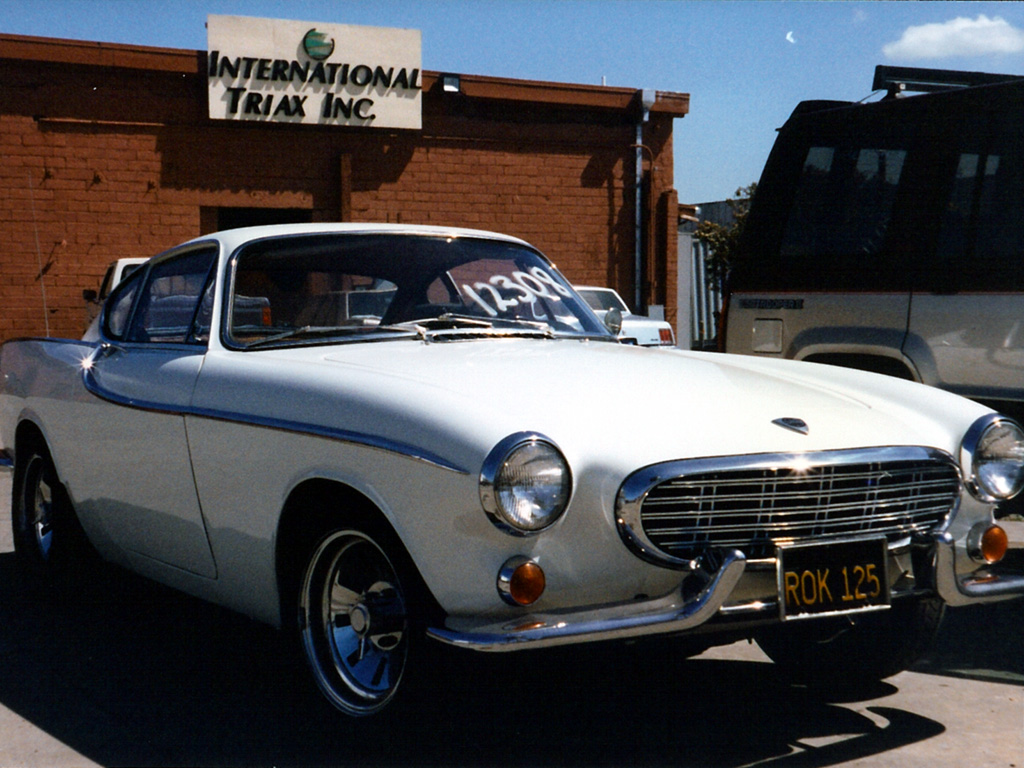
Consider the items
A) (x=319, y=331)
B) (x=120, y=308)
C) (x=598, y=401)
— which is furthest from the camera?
(x=120, y=308)

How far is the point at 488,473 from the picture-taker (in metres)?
2.93

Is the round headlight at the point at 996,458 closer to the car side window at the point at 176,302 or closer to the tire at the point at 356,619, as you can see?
the tire at the point at 356,619

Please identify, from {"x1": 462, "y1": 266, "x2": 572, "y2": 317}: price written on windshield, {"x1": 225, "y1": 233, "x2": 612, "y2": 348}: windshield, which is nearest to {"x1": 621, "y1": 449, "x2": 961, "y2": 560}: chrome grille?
{"x1": 225, "y1": 233, "x2": 612, "y2": 348}: windshield

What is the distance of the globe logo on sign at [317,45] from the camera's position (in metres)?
16.4

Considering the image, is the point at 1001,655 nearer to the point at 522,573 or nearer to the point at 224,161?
the point at 522,573

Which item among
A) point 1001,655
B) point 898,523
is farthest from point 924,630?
point 1001,655

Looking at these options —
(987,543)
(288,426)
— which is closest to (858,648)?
(987,543)

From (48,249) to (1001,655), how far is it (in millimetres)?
13569

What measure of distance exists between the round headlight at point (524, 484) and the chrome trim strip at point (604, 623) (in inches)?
8.7

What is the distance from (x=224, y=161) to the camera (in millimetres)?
16344

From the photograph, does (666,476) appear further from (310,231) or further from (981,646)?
(981,646)

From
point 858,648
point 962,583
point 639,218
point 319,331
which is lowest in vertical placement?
point 858,648

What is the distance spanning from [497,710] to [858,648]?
1129 mm

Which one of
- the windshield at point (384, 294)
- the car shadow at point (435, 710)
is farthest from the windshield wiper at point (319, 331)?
the car shadow at point (435, 710)
